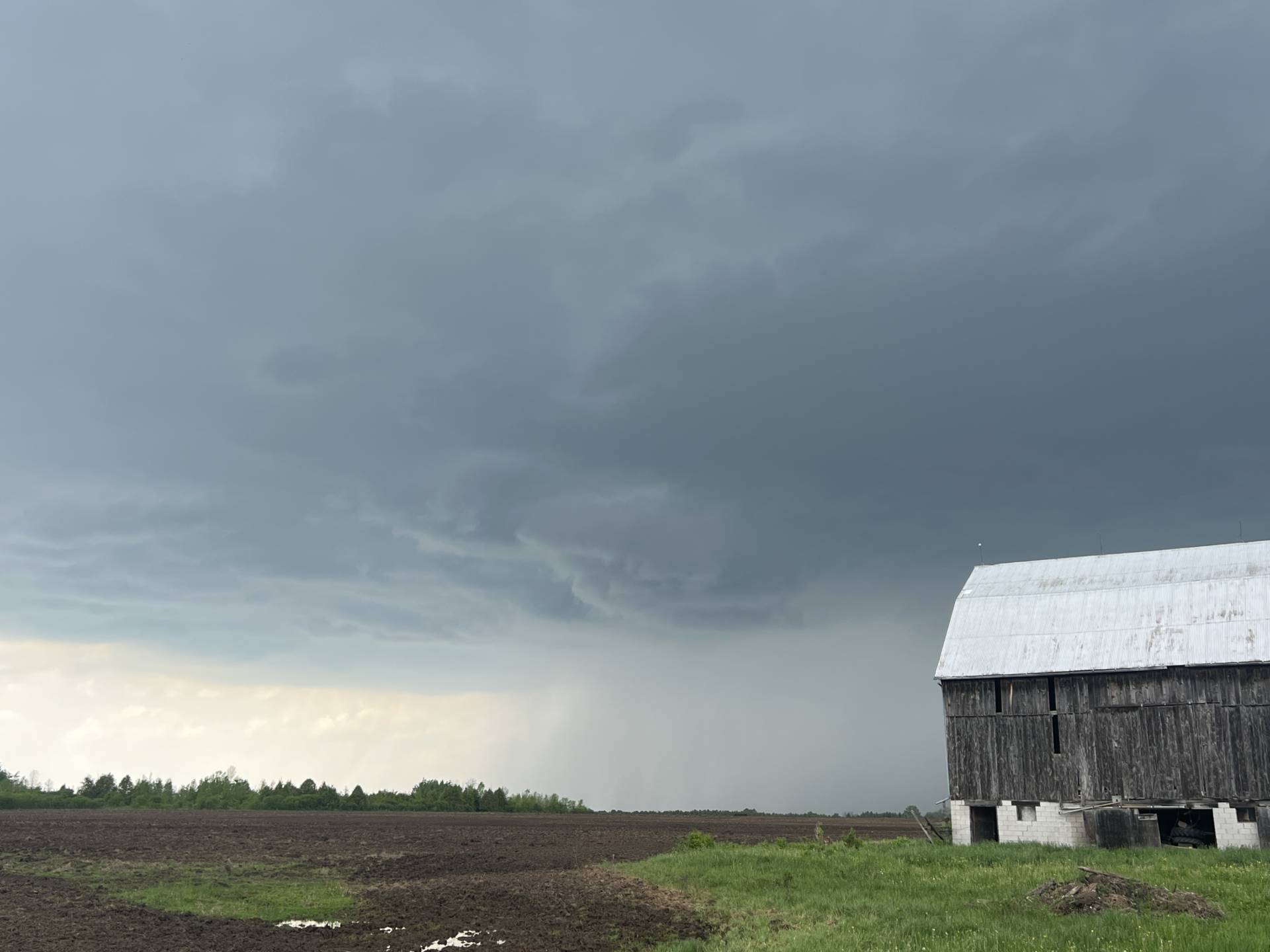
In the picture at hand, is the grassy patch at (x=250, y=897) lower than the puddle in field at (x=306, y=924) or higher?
lower

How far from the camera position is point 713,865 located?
3581cm

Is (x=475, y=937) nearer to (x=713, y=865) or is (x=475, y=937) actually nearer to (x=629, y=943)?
(x=629, y=943)

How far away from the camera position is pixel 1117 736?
135 ft

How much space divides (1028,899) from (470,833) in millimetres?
44134

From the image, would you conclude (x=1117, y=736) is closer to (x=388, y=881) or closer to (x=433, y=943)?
(x=388, y=881)

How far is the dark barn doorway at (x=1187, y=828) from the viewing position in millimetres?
40062

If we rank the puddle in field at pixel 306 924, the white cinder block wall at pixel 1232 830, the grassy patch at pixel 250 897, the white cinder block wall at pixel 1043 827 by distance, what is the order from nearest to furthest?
1. the puddle in field at pixel 306 924
2. the grassy patch at pixel 250 897
3. the white cinder block wall at pixel 1232 830
4. the white cinder block wall at pixel 1043 827

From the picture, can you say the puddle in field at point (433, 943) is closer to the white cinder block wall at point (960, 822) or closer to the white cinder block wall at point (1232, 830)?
the white cinder block wall at point (960, 822)

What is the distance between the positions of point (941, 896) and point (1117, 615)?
23522 mm

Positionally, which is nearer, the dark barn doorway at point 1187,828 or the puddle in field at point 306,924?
the puddle in field at point 306,924

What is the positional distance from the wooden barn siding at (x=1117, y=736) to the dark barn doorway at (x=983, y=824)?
3.11 ft

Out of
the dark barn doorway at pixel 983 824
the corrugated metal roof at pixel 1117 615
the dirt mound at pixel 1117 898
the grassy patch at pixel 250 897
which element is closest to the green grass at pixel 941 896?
the dirt mound at pixel 1117 898

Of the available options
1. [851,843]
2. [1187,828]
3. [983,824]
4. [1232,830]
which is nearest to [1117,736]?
[1187,828]

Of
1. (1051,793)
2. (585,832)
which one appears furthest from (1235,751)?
(585,832)
